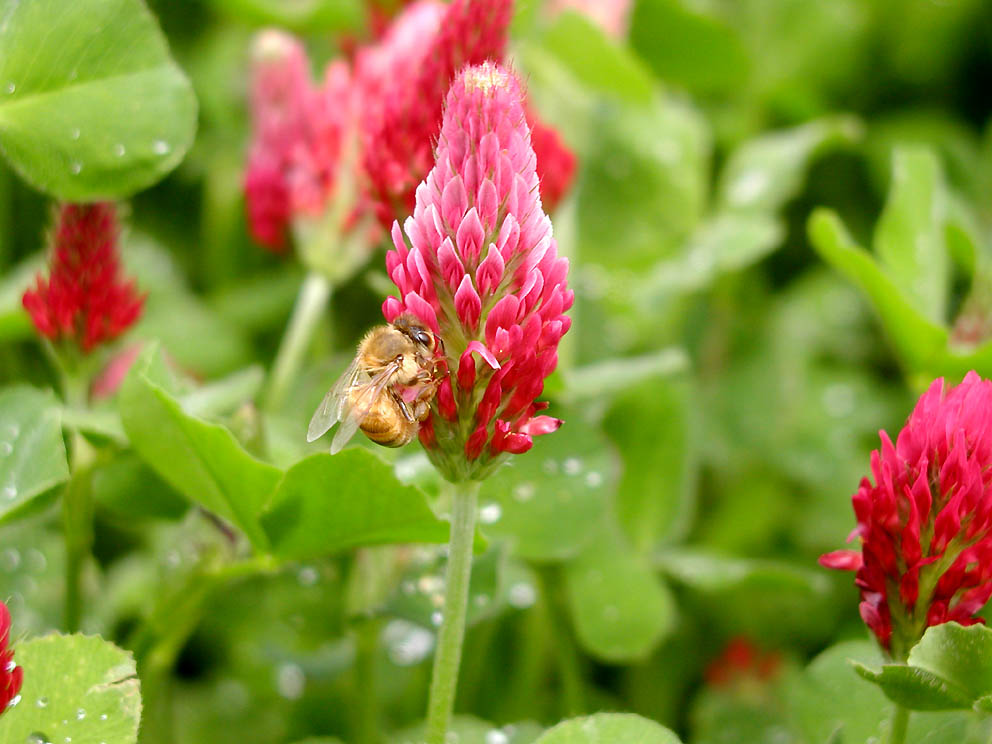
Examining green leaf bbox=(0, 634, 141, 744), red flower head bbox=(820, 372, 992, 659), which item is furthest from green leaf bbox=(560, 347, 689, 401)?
green leaf bbox=(0, 634, 141, 744)

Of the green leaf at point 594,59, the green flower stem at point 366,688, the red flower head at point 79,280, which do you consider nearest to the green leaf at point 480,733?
the green flower stem at point 366,688

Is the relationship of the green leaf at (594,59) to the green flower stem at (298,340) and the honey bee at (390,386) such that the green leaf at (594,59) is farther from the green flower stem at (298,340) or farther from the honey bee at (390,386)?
the honey bee at (390,386)

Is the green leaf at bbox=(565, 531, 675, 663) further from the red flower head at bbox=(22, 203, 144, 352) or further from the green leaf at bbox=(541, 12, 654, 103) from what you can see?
the green leaf at bbox=(541, 12, 654, 103)

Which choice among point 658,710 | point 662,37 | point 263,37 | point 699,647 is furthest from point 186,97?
point 662,37

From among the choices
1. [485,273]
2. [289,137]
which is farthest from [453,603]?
[289,137]

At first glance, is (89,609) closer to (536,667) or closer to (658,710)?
(536,667)

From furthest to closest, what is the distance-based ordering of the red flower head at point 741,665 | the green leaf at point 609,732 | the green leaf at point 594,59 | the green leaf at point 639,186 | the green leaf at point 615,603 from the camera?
1. the green leaf at point 639,186
2. the green leaf at point 594,59
3. the red flower head at point 741,665
4. the green leaf at point 615,603
5. the green leaf at point 609,732

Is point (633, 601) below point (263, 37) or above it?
below
